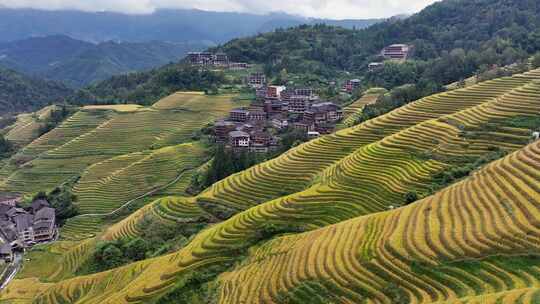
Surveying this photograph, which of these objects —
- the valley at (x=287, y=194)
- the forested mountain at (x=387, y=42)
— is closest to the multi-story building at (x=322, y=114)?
the valley at (x=287, y=194)

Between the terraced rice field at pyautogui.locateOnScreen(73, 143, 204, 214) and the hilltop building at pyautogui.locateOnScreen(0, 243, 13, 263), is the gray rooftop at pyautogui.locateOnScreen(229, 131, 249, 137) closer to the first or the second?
the terraced rice field at pyautogui.locateOnScreen(73, 143, 204, 214)

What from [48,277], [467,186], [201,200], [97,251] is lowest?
[48,277]

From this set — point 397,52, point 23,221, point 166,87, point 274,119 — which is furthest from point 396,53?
point 23,221

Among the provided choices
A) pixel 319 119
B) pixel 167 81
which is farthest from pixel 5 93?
pixel 319 119

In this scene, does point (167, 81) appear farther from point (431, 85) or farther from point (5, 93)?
point (5, 93)

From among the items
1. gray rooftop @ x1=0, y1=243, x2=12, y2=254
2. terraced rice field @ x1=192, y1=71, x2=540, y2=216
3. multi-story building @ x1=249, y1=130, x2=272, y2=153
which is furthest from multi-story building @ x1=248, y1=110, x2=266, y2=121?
gray rooftop @ x1=0, y1=243, x2=12, y2=254
